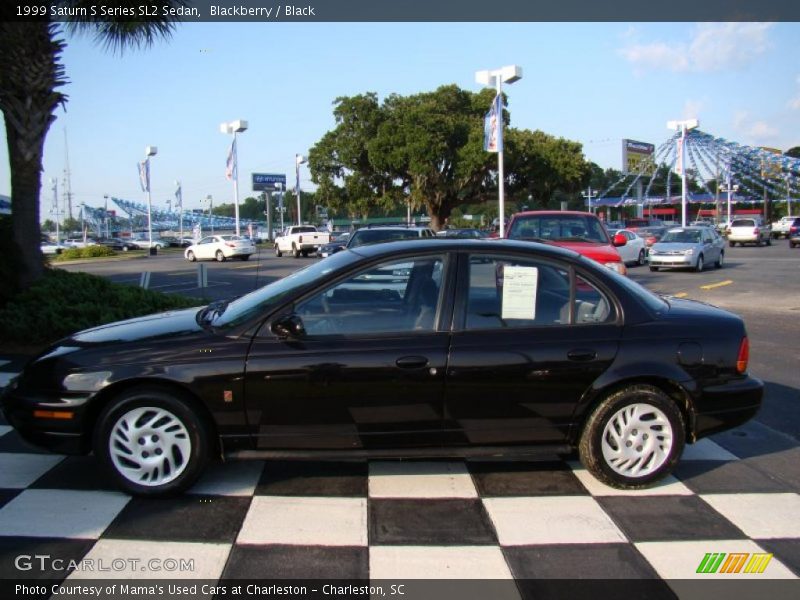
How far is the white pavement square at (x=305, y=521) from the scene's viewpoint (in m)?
3.61

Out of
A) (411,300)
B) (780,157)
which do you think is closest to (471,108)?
(411,300)

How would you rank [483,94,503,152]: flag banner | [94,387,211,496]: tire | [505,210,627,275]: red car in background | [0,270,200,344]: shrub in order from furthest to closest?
[483,94,503,152]: flag banner, [505,210,627,275]: red car in background, [0,270,200,344]: shrub, [94,387,211,496]: tire

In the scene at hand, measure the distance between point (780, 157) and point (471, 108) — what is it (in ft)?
207

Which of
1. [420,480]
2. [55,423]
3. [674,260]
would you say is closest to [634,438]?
[420,480]

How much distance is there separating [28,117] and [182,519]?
7.85m

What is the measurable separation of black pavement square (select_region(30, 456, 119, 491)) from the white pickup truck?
31.2 metres

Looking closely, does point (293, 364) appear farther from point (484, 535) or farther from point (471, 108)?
point (471, 108)

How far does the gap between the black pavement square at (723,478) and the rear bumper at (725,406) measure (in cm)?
34

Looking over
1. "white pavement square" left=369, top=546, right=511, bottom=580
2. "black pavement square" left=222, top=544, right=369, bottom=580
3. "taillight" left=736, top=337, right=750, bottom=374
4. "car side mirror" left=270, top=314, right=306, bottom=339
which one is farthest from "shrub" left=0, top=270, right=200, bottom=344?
"taillight" left=736, top=337, right=750, bottom=374

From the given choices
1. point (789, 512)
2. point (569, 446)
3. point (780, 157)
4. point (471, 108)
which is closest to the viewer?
point (789, 512)

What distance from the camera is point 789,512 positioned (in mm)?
4004

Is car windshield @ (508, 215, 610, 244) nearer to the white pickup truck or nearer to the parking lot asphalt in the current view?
Result: the parking lot asphalt

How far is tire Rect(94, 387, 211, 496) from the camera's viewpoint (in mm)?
4031

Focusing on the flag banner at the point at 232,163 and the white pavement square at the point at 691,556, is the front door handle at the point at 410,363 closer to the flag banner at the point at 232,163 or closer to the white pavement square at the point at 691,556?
the white pavement square at the point at 691,556
